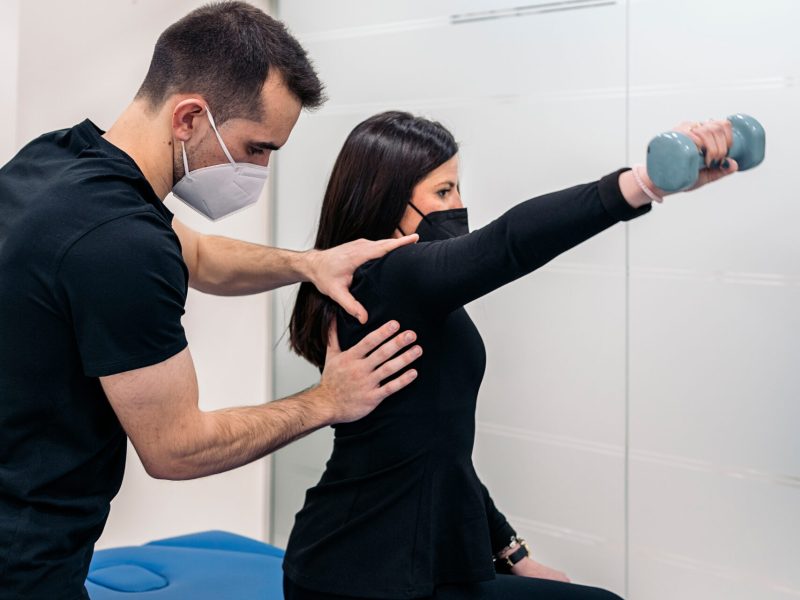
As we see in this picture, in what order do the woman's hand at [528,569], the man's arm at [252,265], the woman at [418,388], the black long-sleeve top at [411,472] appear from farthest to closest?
the woman's hand at [528,569] < the man's arm at [252,265] < the black long-sleeve top at [411,472] < the woman at [418,388]

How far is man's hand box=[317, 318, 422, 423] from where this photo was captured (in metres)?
1.43

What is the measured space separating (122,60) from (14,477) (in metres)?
1.64

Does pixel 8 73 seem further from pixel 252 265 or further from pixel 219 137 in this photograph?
pixel 219 137

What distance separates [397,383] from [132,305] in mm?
454

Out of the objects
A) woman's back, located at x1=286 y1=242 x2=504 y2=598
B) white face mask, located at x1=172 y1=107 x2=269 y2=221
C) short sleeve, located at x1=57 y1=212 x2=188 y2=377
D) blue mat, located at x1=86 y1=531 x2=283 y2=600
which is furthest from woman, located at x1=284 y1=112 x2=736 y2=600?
blue mat, located at x1=86 y1=531 x2=283 y2=600

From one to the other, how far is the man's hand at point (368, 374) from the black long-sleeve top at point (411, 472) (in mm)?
29

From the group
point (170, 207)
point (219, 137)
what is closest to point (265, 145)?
point (219, 137)

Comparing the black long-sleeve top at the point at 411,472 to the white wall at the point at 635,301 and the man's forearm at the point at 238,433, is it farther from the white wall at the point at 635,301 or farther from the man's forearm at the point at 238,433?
the white wall at the point at 635,301

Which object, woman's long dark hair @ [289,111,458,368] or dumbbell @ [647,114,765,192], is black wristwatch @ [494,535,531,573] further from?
dumbbell @ [647,114,765,192]

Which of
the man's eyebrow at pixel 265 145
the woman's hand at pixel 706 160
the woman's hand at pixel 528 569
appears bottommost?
the woman's hand at pixel 528 569

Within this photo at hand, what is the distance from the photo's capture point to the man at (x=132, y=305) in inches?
46.9

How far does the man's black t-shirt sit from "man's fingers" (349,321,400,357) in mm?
322

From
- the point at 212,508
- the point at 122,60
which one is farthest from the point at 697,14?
the point at 212,508

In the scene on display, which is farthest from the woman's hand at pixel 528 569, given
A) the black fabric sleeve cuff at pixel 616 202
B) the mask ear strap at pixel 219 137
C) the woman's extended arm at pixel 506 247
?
the mask ear strap at pixel 219 137
